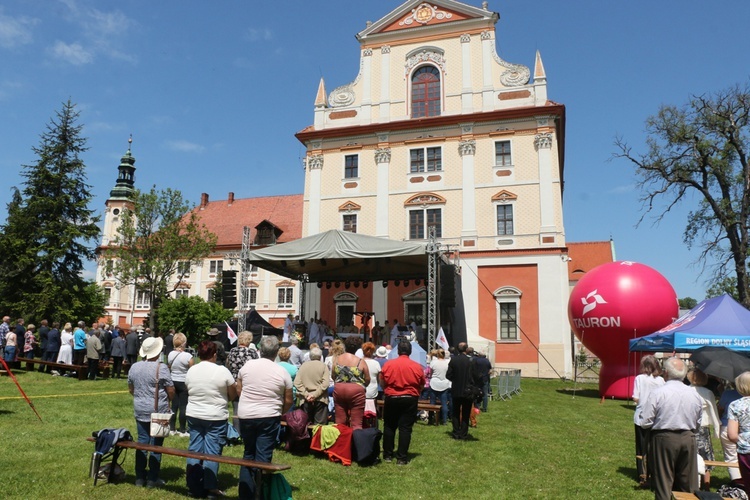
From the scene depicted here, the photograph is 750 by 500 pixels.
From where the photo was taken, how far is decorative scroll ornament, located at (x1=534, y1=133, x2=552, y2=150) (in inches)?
1008

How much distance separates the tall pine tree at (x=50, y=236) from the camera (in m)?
28.6

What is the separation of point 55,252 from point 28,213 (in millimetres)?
2515

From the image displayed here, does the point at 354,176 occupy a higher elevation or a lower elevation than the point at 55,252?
higher

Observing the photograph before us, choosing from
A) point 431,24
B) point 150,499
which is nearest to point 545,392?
point 150,499

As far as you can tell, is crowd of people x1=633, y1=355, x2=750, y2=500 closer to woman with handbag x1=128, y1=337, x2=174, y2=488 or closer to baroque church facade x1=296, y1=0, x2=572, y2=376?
woman with handbag x1=128, y1=337, x2=174, y2=488

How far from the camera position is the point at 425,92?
2814 cm

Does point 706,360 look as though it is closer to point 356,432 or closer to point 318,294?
point 356,432

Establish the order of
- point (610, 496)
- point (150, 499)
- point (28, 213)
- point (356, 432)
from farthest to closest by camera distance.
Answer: point (28, 213) < point (356, 432) < point (610, 496) < point (150, 499)

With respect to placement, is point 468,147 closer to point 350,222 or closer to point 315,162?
point 350,222

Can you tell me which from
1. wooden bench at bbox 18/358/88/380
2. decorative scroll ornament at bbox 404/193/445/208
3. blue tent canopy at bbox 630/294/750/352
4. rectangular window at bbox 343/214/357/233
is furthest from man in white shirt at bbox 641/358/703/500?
rectangular window at bbox 343/214/357/233

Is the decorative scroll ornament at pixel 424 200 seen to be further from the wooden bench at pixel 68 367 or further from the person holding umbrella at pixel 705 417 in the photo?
the person holding umbrella at pixel 705 417

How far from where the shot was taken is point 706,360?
6695 millimetres

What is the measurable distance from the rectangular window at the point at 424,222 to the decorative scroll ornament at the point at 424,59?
747cm

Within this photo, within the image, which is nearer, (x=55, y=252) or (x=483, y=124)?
(x=483, y=124)
